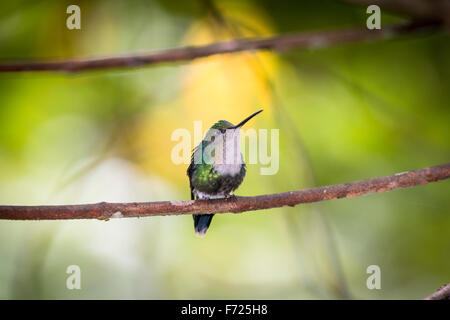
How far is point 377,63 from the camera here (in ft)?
15.1

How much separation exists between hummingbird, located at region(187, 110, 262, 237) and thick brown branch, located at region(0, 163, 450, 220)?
2.58 ft

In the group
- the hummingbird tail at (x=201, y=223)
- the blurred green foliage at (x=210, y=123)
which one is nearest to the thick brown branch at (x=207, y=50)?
the blurred green foliage at (x=210, y=123)

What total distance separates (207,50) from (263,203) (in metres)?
1.02

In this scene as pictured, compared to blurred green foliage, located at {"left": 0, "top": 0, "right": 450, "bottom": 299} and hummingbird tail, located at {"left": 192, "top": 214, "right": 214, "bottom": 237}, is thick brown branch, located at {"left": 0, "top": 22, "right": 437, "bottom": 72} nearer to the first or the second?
blurred green foliage, located at {"left": 0, "top": 0, "right": 450, "bottom": 299}

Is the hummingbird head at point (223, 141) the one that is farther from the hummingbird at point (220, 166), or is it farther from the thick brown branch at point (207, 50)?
the thick brown branch at point (207, 50)

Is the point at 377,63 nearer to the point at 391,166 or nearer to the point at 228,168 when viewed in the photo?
the point at 391,166

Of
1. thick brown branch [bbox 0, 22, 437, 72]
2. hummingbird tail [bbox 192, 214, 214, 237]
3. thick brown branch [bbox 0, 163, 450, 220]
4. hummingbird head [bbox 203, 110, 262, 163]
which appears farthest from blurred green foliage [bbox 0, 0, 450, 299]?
thick brown branch [bbox 0, 163, 450, 220]

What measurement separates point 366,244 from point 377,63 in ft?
6.84

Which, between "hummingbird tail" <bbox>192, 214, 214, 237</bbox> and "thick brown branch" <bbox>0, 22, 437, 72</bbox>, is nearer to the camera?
"thick brown branch" <bbox>0, 22, 437, 72</bbox>

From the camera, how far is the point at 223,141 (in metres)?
3.37

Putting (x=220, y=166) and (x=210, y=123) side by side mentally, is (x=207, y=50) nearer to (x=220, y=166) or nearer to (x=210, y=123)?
(x=220, y=166)

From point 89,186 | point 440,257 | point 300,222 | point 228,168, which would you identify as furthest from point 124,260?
point 440,257

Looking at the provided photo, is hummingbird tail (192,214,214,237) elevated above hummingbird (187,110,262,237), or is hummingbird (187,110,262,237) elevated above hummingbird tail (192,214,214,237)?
hummingbird (187,110,262,237)

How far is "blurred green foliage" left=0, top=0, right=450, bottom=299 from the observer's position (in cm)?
443
